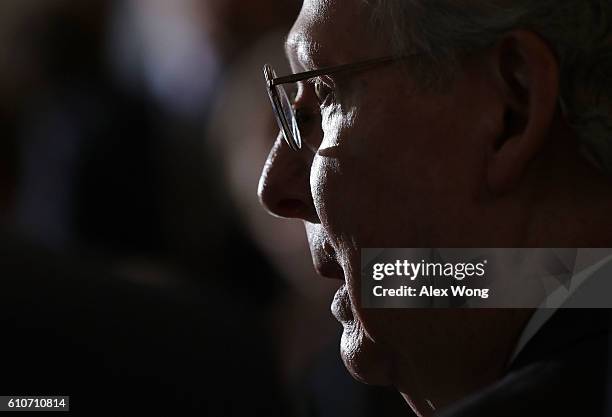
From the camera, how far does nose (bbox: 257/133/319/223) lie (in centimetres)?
Answer: 131

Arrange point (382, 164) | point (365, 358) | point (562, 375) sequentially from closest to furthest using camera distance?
point (562, 375)
point (382, 164)
point (365, 358)

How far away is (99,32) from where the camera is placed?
3.18 metres

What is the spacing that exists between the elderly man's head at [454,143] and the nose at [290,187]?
8cm

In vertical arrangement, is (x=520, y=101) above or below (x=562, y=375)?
above

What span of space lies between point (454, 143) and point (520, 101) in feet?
0.27

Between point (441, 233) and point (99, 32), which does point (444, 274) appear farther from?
point (99, 32)

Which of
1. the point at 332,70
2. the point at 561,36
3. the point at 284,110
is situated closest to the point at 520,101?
the point at 561,36

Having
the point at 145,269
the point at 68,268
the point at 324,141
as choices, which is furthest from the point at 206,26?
the point at 324,141

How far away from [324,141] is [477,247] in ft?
0.75

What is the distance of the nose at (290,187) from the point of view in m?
1.31

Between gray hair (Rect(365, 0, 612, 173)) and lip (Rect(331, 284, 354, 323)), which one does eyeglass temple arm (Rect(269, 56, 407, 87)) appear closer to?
gray hair (Rect(365, 0, 612, 173))

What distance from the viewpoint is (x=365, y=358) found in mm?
1260

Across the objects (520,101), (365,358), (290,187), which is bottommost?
(365,358)

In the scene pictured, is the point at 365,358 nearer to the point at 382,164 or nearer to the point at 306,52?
the point at 382,164
